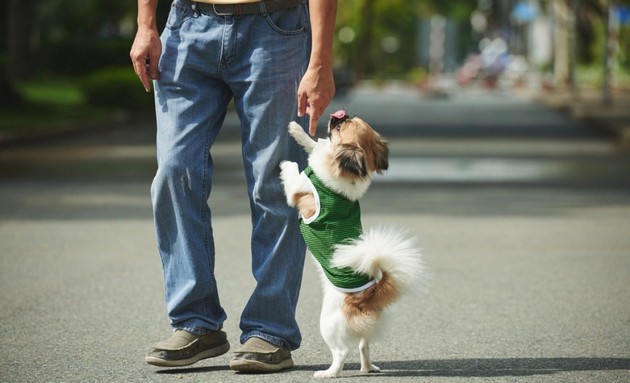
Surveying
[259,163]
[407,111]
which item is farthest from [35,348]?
[407,111]

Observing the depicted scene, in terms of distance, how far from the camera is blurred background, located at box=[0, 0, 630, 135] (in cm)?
2944

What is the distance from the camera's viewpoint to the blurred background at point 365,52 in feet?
96.6

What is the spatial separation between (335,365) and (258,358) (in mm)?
311

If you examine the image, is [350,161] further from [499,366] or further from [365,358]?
[499,366]

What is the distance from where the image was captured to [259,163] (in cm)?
512

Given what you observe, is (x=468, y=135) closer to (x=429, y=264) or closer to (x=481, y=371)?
(x=429, y=264)

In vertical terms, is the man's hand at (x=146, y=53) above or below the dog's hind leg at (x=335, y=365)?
above

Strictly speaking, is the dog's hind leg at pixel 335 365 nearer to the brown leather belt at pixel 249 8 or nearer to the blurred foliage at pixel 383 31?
the brown leather belt at pixel 249 8

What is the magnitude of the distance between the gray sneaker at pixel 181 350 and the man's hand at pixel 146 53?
1.01m

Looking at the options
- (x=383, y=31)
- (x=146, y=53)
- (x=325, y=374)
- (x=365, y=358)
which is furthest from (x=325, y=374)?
(x=383, y=31)

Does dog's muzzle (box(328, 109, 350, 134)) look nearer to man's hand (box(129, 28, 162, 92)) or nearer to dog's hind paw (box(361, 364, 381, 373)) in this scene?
man's hand (box(129, 28, 162, 92))

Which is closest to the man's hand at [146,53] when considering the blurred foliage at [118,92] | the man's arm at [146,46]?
the man's arm at [146,46]

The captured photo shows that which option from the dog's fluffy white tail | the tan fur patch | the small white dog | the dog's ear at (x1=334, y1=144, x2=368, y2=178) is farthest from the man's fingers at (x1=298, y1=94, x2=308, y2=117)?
the tan fur patch

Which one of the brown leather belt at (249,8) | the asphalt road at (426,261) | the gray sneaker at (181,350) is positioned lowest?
the asphalt road at (426,261)
